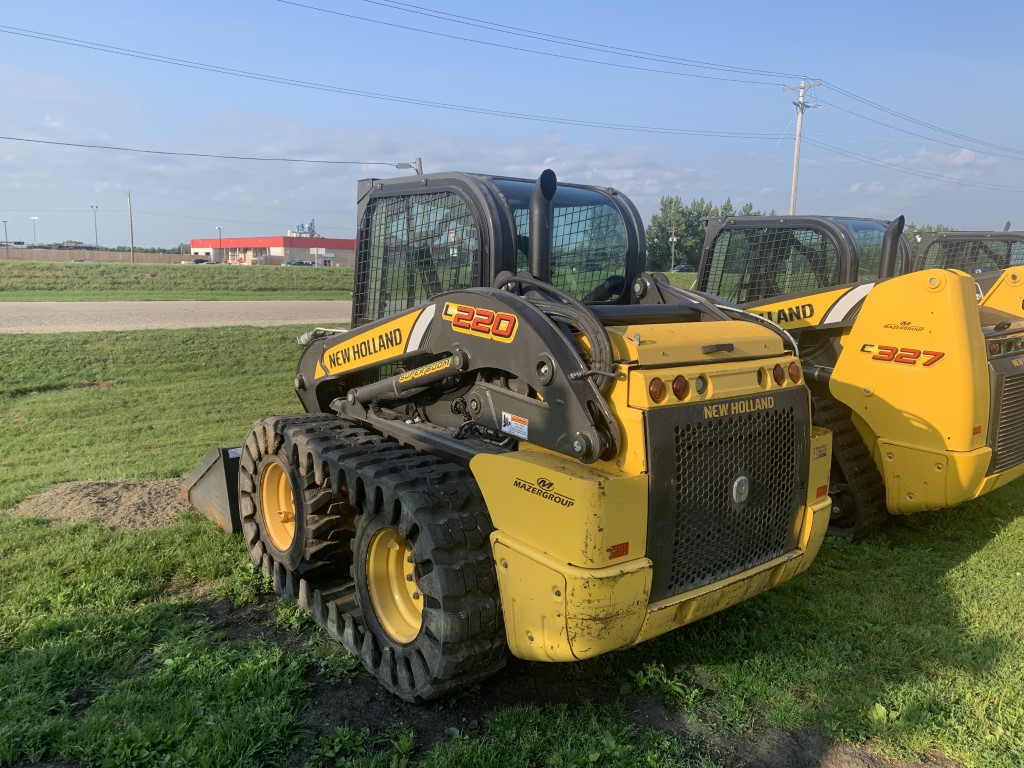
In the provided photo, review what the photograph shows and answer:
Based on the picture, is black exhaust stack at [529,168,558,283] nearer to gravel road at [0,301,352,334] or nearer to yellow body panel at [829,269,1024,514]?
yellow body panel at [829,269,1024,514]

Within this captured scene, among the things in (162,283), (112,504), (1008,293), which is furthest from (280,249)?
(1008,293)

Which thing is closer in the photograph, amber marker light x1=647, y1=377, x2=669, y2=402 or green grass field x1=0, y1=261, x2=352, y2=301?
amber marker light x1=647, y1=377, x2=669, y2=402

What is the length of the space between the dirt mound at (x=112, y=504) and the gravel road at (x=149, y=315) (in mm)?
9157

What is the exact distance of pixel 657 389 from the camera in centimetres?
300

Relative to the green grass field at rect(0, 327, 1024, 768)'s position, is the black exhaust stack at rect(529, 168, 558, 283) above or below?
above

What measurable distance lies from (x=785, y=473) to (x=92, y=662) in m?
3.41

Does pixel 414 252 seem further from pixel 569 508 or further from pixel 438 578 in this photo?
pixel 569 508

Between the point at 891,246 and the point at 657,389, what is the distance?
3486mm

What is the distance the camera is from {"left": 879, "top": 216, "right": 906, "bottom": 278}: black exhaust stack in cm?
549

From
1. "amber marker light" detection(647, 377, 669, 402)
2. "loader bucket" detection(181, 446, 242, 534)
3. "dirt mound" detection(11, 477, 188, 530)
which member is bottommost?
"dirt mound" detection(11, 477, 188, 530)

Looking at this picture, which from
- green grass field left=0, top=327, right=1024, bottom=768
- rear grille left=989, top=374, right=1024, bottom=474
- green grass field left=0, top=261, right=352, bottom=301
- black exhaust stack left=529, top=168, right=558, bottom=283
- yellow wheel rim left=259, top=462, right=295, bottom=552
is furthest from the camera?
green grass field left=0, top=261, right=352, bottom=301

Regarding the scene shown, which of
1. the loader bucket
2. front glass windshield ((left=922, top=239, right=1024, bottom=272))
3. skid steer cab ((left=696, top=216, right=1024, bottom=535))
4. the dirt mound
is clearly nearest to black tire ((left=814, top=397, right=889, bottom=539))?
skid steer cab ((left=696, top=216, right=1024, bottom=535))

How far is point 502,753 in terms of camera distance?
10.1ft

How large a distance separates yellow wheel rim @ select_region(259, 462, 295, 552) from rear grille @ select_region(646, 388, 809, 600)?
8.70 feet
